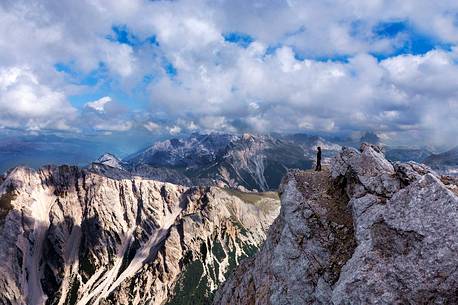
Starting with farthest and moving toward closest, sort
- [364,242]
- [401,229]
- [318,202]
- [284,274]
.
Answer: [318,202] → [284,274] → [364,242] → [401,229]

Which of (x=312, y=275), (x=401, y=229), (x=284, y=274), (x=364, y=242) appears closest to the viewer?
(x=401, y=229)

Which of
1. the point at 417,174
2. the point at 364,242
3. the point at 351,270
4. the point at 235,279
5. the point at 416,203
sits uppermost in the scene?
the point at 417,174

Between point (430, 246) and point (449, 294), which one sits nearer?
point (449, 294)

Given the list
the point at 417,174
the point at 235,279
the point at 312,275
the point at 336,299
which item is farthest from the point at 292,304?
the point at 235,279

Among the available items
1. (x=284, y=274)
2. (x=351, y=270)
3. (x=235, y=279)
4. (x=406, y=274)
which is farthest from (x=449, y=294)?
(x=235, y=279)

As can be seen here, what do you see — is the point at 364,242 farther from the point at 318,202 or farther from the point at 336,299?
the point at 318,202

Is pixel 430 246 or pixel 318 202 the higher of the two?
pixel 318 202
